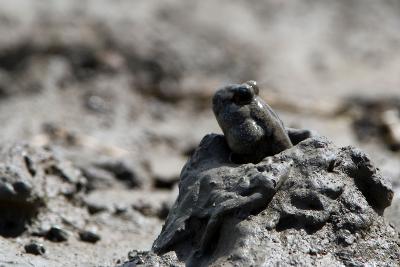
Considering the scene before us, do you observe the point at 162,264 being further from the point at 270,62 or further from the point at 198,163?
the point at 270,62

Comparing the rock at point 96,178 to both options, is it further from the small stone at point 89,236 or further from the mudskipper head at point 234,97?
the mudskipper head at point 234,97

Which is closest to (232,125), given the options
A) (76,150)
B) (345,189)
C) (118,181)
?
(345,189)

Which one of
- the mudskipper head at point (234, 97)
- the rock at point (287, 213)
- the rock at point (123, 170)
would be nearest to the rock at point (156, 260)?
the rock at point (287, 213)

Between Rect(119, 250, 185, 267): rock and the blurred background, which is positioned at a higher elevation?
the blurred background

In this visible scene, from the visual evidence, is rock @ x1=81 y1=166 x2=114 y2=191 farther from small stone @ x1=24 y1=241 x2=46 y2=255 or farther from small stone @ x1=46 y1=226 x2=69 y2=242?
small stone @ x1=24 y1=241 x2=46 y2=255

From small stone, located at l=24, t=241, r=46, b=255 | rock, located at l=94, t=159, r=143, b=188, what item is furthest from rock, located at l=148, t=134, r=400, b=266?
rock, located at l=94, t=159, r=143, b=188

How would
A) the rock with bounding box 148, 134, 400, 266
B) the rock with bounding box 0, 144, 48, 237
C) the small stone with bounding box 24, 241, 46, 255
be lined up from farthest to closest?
the rock with bounding box 0, 144, 48, 237 < the small stone with bounding box 24, 241, 46, 255 < the rock with bounding box 148, 134, 400, 266

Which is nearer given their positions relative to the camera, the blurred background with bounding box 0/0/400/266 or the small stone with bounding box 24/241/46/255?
the small stone with bounding box 24/241/46/255

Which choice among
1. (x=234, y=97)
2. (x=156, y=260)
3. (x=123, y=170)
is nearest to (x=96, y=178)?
(x=123, y=170)
